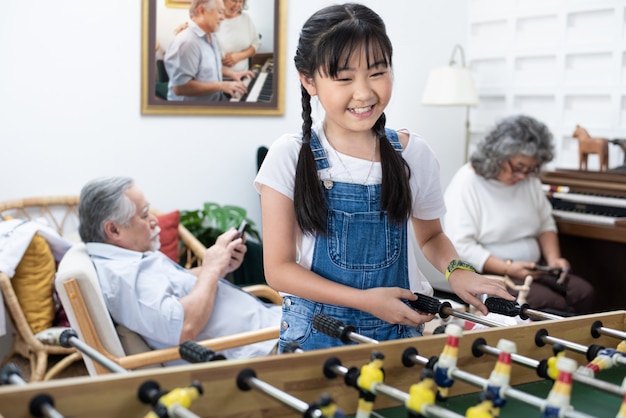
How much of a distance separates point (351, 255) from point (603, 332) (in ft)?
1.82

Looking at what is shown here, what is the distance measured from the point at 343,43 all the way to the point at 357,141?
247 mm

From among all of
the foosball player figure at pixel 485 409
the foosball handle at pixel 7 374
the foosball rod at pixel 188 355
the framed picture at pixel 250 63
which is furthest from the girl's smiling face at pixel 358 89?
the framed picture at pixel 250 63

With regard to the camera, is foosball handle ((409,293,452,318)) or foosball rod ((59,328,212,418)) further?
foosball handle ((409,293,452,318))

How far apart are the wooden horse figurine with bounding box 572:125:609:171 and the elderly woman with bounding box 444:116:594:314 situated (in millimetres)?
297

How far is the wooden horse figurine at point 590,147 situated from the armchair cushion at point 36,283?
277 centimetres

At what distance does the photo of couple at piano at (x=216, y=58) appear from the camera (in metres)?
4.66

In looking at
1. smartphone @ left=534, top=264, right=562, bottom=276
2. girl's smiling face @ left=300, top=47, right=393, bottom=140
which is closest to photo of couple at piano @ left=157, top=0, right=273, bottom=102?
smartphone @ left=534, top=264, right=562, bottom=276

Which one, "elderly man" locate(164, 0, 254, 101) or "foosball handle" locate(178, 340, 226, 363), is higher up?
"elderly man" locate(164, 0, 254, 101)

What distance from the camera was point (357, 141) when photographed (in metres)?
1.88

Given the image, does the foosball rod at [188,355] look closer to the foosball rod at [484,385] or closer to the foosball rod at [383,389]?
the foosball rod at [383,389]

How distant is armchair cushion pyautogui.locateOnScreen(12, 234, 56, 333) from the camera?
3.58 meters

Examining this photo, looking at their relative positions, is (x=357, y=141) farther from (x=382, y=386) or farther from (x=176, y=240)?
(x=176, y=240)

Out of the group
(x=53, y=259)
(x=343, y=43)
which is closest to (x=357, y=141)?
(x=343, y=43)

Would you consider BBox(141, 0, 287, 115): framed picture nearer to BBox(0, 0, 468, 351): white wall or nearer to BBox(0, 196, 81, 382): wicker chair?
BBox(0, 0, 468, 351): white wall
